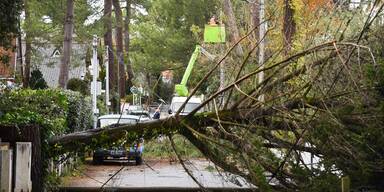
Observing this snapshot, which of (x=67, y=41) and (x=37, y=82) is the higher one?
(x=67, y=41)

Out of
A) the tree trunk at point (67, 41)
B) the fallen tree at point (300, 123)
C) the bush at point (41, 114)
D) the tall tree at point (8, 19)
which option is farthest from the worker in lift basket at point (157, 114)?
the tree trunk at point (67, 41)

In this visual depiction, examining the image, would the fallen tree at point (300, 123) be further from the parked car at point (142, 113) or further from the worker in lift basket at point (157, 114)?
the parked car at point (142, 113)

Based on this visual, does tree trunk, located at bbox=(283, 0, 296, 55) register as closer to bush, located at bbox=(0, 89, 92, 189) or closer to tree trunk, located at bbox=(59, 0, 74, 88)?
bush, located at bbox=(0, 89, 92, 189)

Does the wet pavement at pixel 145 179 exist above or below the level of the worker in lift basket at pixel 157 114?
below

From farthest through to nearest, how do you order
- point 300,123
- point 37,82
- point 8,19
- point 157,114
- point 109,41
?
point 109,41 → point 37,82 → point 8,19 → point 157,114 → point 300,123

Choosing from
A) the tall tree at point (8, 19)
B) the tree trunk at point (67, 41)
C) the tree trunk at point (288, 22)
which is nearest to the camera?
the tall tree at point (8, 19)

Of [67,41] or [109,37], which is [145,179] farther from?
[109,37]

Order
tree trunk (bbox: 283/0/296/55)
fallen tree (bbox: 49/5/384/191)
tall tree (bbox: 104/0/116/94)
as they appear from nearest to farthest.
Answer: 1. fallen tree (bbox: 49/5/384/191)
2. tree trunk (bbox: 283/0/296/55)
3. tall tree (bbox: 104/0/116/94)

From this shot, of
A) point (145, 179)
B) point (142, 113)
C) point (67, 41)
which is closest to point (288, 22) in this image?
point (145, 179)

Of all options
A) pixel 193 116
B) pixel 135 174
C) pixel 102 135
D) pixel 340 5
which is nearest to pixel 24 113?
pixel 102 135

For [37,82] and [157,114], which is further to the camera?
[37,82]

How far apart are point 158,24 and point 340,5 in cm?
3861

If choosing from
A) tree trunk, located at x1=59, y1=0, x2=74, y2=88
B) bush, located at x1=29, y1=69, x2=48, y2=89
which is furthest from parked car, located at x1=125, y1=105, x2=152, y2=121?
bush, located at x1=29, y1=69, x2=48, y2=89

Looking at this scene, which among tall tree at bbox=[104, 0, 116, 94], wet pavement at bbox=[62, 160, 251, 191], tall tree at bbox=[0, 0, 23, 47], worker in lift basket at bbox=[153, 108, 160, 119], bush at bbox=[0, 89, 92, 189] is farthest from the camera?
tall tree at bbox=[104, 0, 116, 94]
